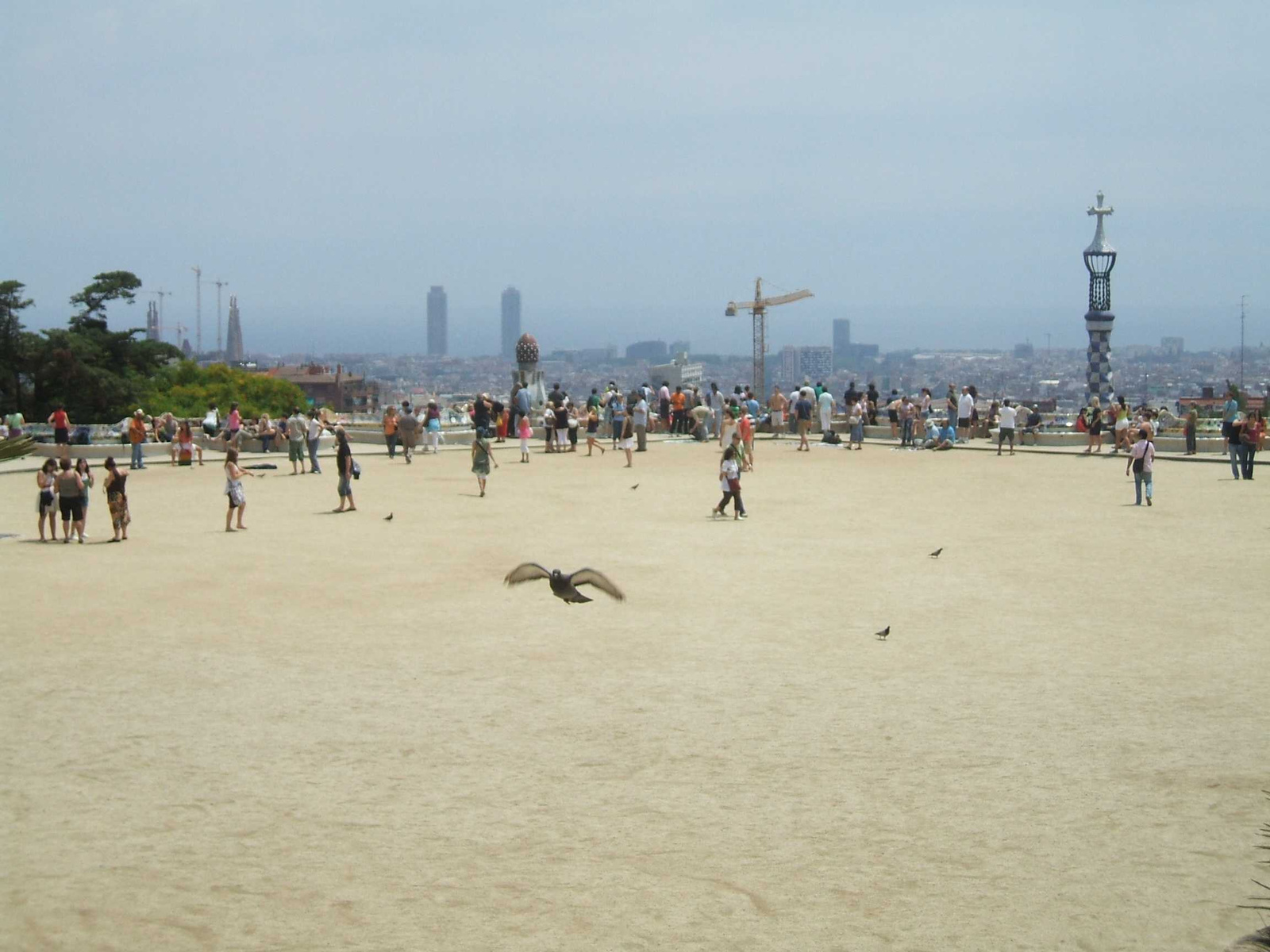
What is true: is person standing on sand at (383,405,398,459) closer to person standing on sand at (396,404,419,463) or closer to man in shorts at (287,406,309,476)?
person standing on sand at (396,404,419,463)

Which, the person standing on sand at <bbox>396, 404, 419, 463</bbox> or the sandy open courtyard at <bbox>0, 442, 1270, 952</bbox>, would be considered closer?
the sandy open courtyard at <bbox>0, 442, 1270, 952</bbox>

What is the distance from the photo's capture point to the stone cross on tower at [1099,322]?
57219 mm

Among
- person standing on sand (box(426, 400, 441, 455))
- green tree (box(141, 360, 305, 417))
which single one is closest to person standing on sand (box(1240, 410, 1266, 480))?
person standing on sand (box(426, 400, 441, 455))

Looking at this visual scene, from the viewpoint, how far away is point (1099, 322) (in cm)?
5772

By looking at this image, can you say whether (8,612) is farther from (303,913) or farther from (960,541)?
(960,541)

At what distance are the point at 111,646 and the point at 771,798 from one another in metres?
6.37

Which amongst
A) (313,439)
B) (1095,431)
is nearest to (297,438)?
(313,439)

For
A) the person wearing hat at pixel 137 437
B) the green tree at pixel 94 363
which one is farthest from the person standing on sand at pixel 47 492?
the green tree at pixel 94 363

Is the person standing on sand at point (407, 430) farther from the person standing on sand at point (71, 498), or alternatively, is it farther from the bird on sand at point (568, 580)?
the bird on sand at point (568, 580)

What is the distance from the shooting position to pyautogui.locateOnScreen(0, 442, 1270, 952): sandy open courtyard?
6484 mm

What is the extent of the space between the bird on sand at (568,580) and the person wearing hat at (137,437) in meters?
16.9

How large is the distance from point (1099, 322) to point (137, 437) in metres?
41.9

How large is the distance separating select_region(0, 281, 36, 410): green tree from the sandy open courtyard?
125 feet

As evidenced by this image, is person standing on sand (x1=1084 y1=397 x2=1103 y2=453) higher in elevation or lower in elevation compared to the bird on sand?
higher
